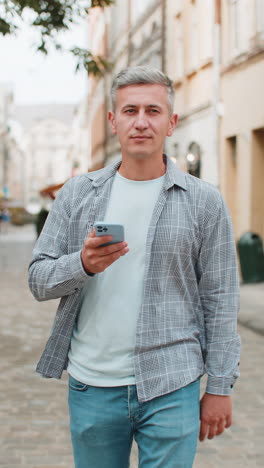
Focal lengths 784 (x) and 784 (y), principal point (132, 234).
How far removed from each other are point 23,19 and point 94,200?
22.4 ft

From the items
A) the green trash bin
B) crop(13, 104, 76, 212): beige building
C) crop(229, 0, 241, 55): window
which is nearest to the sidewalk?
the green trash bin

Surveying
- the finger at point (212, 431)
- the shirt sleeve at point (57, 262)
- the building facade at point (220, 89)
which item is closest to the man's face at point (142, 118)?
the shirt sleeve at point (57, 262)

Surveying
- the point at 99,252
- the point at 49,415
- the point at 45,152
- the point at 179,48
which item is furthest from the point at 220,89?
the point at 45,152

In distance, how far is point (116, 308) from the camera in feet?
7.88

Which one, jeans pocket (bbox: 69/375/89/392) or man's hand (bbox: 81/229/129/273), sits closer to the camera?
man's hand (bbox: 81/229/129/273)

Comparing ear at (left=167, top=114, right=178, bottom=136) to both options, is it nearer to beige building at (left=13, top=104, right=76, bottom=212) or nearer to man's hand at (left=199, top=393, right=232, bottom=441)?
man's hand at (left=199, top=393, right=232, bottom=441)

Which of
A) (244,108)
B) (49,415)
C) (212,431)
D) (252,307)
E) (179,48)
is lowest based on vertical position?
(49,415)

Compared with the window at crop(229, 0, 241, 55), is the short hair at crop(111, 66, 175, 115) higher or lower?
lower

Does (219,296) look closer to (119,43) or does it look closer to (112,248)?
(112,248)

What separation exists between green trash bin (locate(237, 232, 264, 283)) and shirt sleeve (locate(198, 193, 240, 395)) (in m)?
11.9

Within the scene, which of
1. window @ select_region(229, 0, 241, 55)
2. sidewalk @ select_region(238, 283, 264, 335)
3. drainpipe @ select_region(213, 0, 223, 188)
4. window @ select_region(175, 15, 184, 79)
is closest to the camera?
sidewalk @ select_region(238, 283, 264, 335)

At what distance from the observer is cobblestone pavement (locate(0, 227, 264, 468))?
485 cm

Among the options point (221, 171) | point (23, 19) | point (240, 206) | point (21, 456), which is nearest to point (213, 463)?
point (21, 456)

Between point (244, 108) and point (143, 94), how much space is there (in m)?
15.4
